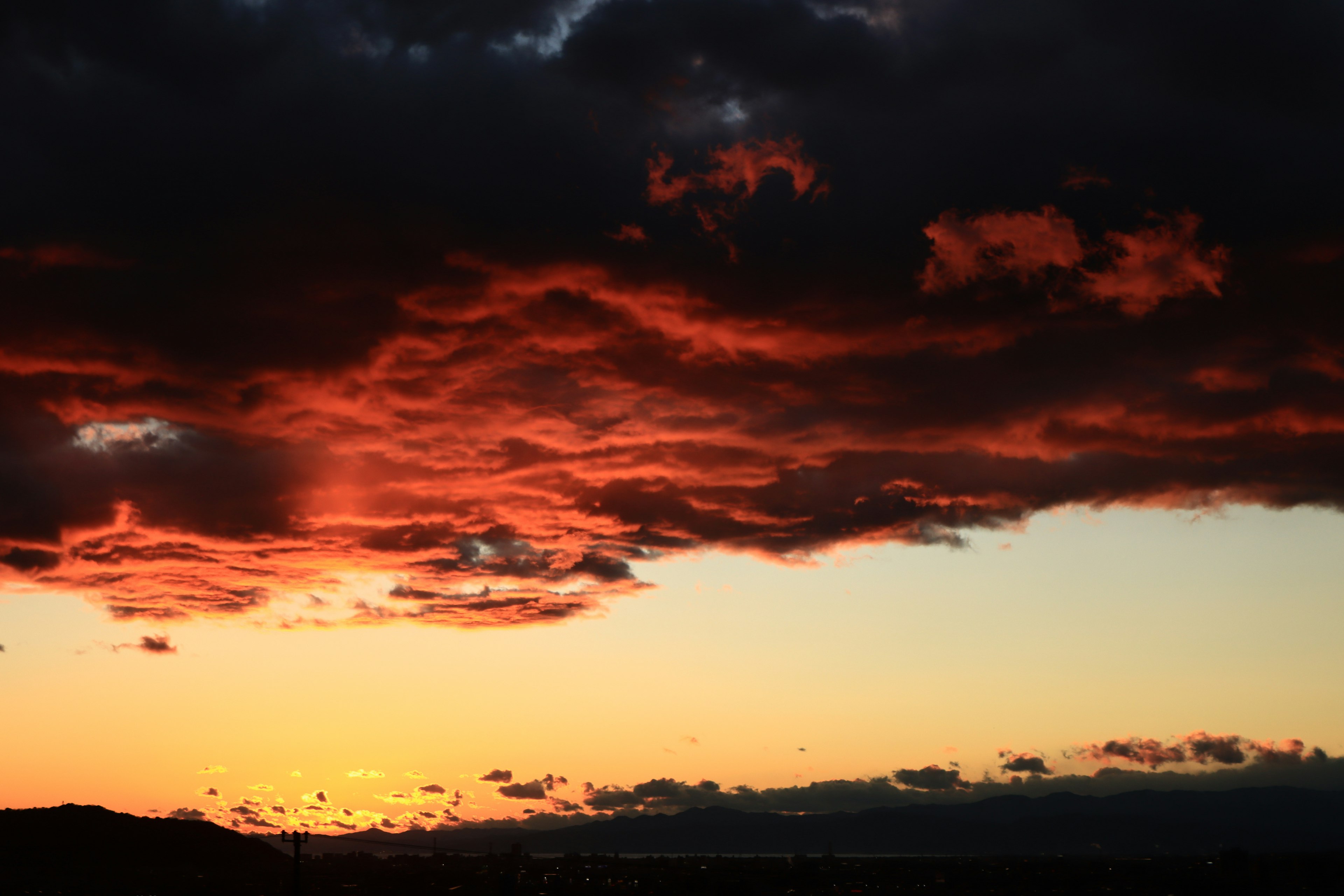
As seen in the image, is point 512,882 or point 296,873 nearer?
point 512,882

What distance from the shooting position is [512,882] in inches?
4230

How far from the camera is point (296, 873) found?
124 m

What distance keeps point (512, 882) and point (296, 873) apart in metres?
33.0
